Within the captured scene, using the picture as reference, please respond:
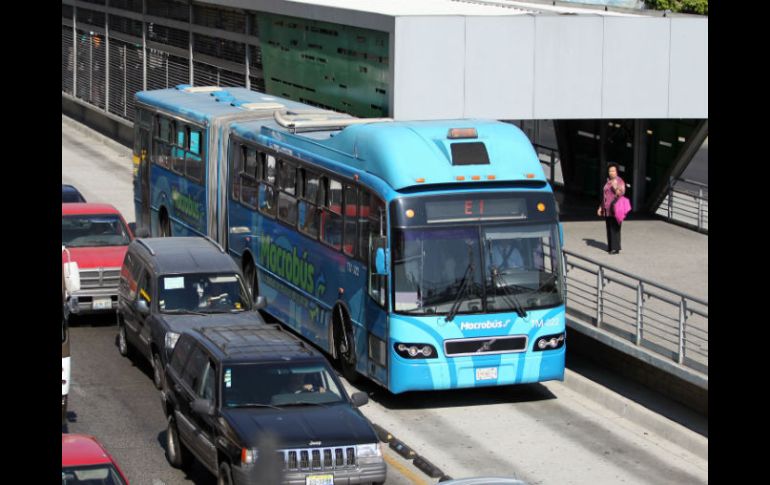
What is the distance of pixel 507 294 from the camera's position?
1798 cm

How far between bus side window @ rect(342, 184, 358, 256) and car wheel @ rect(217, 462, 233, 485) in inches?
222

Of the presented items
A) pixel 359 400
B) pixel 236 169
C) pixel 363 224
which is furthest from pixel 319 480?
pixel 236 169

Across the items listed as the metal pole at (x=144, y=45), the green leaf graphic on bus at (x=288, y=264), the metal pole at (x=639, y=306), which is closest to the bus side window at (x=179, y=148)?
the green leaf graphic on bus at (x=288, y=264)

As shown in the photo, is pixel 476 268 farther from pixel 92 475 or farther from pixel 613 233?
pixel 613 233

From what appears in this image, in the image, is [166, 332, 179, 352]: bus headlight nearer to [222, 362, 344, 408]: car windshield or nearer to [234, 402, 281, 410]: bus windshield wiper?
[222, 362, 344, 408]: car windshield

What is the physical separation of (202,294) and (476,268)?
425 cm

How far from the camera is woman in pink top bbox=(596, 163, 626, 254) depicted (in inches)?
990

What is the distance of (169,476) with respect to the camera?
15.4m

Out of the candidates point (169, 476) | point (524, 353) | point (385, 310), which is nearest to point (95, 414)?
point (169, 476)

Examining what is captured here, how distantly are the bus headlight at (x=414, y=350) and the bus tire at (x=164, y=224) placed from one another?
36.0ft
